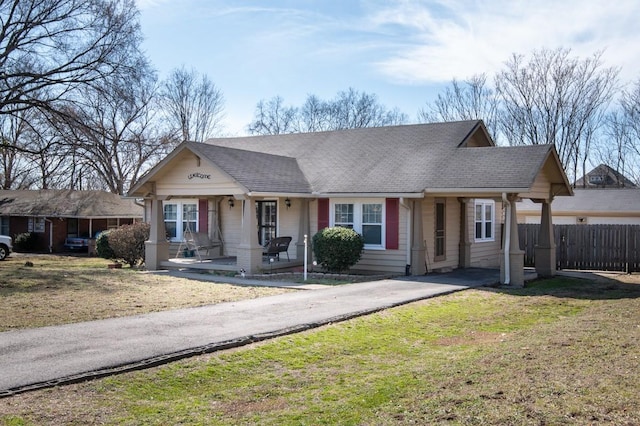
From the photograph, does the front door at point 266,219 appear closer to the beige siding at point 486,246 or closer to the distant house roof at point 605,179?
the beige siding at point 486,246

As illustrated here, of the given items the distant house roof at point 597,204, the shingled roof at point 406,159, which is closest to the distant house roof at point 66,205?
the shingled roof at point 406,159

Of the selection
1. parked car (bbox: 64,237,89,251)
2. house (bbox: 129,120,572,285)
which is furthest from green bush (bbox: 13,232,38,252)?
house (bbox: 129,120,572,285)

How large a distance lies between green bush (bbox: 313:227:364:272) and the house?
1.20 meters

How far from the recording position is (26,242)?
35.5 m

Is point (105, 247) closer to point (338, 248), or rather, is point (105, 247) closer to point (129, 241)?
point (129, 241)

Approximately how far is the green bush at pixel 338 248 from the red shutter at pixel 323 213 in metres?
1.65

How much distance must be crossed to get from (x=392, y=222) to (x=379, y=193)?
3.54 feet

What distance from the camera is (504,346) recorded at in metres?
8.58

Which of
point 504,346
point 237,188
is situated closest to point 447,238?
point 237,188

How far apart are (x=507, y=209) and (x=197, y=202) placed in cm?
1178

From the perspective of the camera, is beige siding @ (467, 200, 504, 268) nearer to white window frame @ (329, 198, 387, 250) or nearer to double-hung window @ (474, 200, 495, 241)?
double-hung window @ (474, 200, 495, 241)

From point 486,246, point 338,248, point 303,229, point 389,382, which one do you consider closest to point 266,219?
point 303,229

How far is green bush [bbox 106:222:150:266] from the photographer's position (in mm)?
21750

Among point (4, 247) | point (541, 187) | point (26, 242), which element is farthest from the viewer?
point (26, 242)
